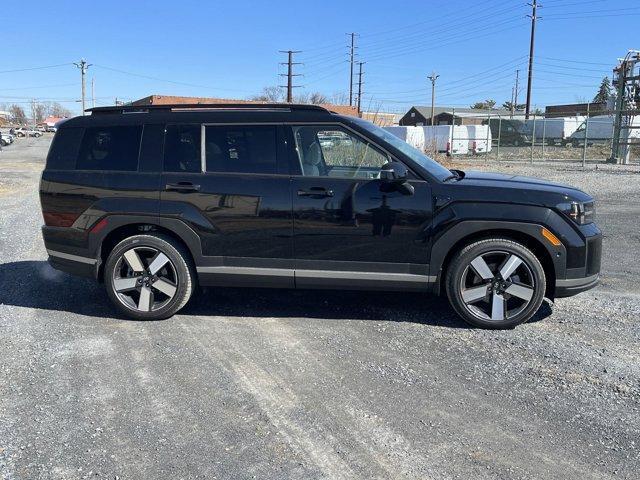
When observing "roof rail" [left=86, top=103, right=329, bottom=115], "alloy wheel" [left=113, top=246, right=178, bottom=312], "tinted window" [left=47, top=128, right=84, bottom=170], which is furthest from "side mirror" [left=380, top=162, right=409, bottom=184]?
"tinted window" [left=47, top=128, right=84, bottom=170]

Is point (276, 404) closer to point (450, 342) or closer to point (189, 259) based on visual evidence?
point (450, 342)

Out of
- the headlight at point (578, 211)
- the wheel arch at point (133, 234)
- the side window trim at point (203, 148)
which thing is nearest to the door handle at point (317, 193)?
the side window trim at point (203, 148)

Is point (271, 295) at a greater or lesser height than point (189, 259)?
lesser

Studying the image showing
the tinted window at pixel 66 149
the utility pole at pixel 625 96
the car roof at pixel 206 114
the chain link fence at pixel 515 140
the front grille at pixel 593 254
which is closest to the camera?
the front grille at pixel 593 254

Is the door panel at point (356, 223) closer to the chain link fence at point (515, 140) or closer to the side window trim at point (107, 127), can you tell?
the side window trim at point (107, 127)

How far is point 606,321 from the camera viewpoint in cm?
532

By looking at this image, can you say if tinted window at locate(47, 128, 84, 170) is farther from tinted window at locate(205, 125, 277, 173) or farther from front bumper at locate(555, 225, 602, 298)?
front bumper at locate(555, 225, 602, 298)

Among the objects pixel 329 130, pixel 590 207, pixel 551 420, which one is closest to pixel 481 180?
pixel 590 207

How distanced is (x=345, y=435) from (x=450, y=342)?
1.75 meters

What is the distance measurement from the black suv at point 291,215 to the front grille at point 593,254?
17mm

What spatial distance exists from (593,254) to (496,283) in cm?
87

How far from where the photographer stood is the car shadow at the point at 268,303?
5.57 meters

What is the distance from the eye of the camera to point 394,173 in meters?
4.90

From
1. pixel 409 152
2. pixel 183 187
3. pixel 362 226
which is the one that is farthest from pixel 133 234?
pixel 409 152
